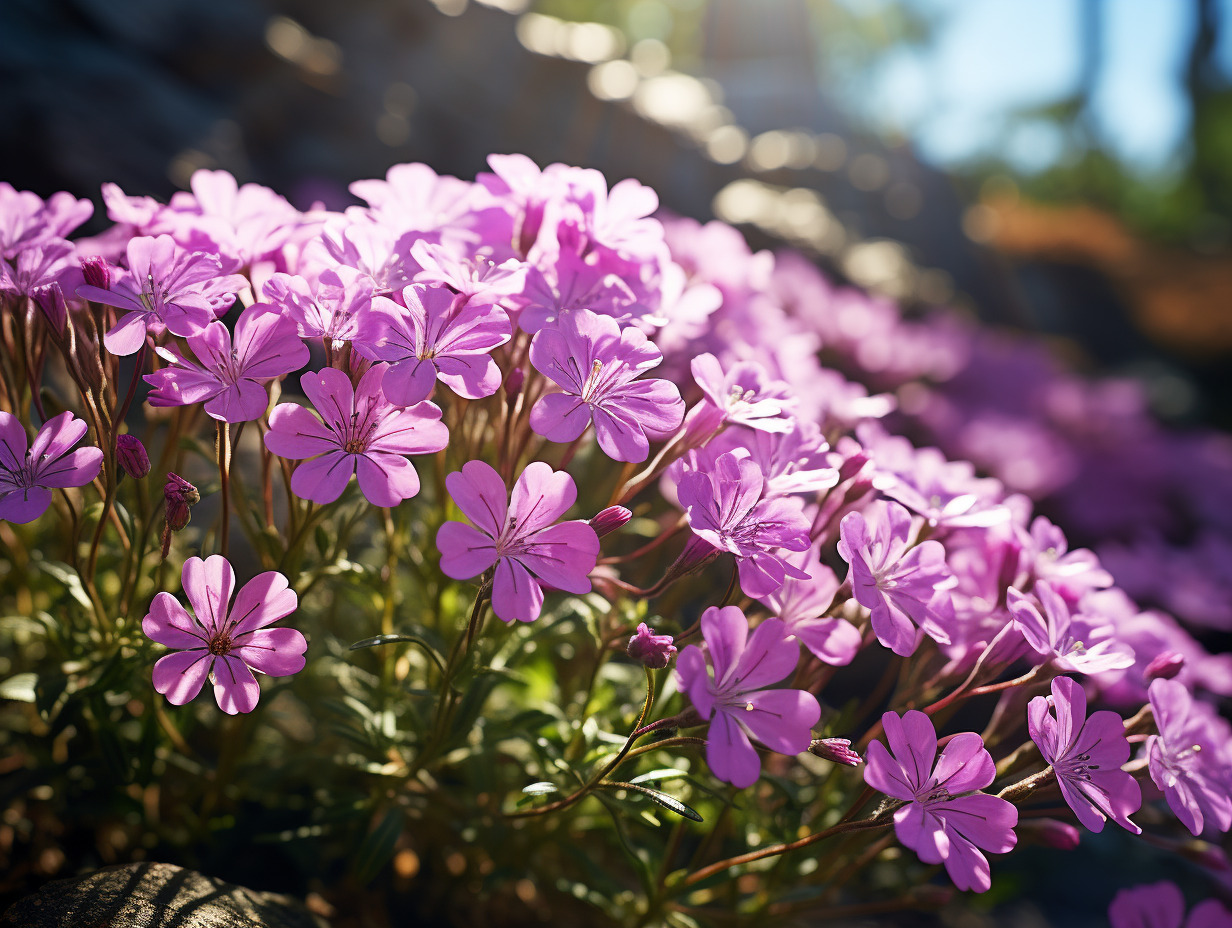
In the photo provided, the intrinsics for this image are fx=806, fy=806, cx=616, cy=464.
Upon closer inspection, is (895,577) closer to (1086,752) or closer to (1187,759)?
(1086,752)

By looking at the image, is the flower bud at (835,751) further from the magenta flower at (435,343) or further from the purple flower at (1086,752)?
the magenta flower at (435,343)

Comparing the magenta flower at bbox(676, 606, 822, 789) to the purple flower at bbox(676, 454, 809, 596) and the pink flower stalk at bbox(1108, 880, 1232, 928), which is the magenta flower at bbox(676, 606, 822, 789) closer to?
the purple flower at bbox(676, 454, 809, 596)

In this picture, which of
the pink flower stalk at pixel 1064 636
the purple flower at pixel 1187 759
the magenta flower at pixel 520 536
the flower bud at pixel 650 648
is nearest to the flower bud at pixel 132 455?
the magenta flower at pixel 520 536

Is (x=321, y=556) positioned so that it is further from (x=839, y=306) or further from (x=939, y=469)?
(x=839, y=306)

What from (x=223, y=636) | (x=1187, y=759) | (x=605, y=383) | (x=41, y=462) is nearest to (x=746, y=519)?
(x=605, y=383)

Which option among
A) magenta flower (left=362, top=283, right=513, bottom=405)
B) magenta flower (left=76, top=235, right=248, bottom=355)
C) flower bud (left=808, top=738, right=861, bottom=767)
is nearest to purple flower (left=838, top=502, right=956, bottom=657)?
flower bud (left=808, top=738, right=861, bottom=767)

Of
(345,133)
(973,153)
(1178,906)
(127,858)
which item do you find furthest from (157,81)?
(973,153)
